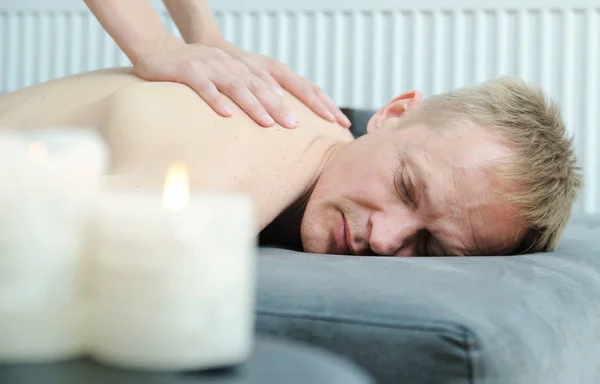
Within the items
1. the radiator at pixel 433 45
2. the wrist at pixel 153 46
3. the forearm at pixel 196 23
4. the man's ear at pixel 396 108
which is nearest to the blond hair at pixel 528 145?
the man's ear at pixel 396 108

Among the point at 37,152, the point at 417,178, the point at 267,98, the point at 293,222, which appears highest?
the point at 37,152

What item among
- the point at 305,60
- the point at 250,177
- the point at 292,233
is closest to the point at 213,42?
the point at 292,233

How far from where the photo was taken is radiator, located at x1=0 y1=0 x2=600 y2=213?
3.23 m

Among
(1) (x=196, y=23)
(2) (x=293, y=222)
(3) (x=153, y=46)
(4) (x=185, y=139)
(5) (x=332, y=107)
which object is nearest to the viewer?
(4) (x=185, y=139)

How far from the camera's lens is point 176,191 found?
36cm

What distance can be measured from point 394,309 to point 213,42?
4.33 feet

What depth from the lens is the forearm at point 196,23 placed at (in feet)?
6.26

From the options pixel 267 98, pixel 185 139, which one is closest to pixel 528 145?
pixel 267 98

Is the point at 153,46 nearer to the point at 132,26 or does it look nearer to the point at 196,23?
the point at 132,26

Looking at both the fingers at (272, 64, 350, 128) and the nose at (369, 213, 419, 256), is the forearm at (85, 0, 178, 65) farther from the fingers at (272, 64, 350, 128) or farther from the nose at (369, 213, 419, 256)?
the nose at (369, 213, 419, 256)

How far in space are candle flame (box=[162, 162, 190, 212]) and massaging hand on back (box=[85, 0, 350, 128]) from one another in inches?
35.7

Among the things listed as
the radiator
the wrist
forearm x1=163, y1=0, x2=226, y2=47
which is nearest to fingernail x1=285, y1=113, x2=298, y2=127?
the wrist

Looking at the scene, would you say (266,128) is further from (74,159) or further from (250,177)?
(74,159)

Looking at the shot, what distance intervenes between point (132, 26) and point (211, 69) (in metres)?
0.33
